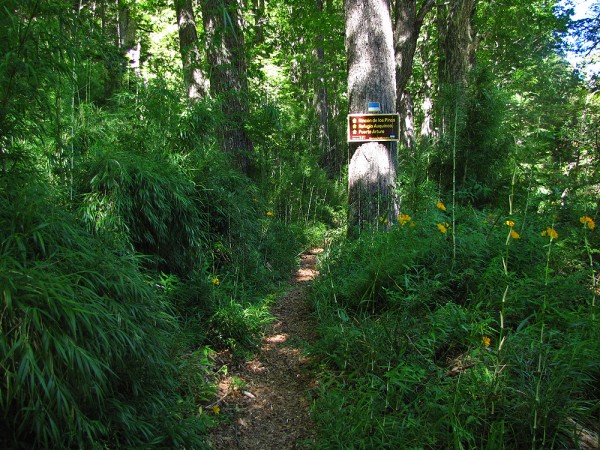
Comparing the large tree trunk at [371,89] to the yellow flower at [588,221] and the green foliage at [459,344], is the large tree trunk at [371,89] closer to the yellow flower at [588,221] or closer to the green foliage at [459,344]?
the green foliage at [459,344]

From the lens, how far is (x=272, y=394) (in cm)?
303

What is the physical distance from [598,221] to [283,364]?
2962 millimetres

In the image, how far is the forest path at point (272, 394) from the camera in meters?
2.52

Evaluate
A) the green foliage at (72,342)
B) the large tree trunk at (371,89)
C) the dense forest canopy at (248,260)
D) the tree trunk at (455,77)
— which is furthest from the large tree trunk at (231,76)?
the green foliage at (72,342)

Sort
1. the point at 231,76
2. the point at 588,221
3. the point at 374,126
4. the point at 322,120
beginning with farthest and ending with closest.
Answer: the point at 322,120, the point at 231,76, the point at 374,126, the point at 588,221

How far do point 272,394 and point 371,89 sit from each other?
3768 mm

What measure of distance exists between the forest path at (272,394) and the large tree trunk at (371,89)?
1.77 m

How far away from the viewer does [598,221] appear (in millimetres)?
3400

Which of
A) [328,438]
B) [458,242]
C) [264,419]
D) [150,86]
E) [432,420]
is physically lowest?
[264,419]

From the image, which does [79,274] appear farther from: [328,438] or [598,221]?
[598,221]

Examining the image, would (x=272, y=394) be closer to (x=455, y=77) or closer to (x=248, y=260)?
(x=248, y=260)

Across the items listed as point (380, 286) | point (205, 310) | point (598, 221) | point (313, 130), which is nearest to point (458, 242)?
point (380, 286)

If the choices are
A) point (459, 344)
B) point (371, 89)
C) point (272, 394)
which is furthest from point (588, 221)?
point (371, 89)

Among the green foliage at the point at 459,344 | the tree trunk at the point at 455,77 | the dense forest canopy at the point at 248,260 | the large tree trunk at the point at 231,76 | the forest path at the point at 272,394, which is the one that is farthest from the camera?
the large tree trunk at the point at 231,76
